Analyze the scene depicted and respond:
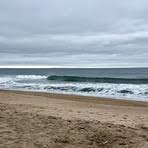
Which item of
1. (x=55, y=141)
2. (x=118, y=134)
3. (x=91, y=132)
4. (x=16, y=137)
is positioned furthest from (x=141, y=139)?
(x=16, y=137)

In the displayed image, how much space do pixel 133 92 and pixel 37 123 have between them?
15.5 metres

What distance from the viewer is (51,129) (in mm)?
5797

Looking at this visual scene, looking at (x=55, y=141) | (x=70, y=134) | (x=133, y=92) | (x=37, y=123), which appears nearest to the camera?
(x=55, y=141)

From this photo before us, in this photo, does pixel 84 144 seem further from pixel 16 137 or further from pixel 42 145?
pixel 16 137

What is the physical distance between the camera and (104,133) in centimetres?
555

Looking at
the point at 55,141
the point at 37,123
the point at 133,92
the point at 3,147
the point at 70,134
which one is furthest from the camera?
the point at 133,92

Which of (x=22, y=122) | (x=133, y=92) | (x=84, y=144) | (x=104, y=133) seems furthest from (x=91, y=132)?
(x=133, y=92)

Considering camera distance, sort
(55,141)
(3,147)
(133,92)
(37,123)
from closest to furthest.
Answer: (3,147) → (55,141) → (37,123) → (133,92)

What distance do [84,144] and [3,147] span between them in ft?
4.05

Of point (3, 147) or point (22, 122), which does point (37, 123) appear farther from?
point (3, 147)

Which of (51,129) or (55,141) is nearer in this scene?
(55,141)

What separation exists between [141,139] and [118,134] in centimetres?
42

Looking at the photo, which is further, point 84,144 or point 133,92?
point 133,92

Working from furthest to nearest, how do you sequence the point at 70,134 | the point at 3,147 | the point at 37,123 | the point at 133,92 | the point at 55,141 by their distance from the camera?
1. the point at 133,92
2. the point at 37,123
3. the point at 70,134
4. the point at 55,141
5. the point at 3,147
